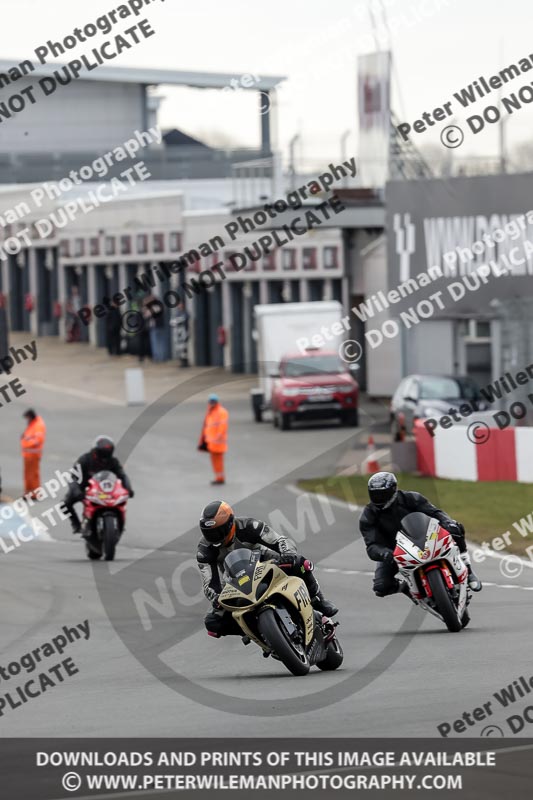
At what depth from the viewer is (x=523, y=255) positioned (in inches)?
1247

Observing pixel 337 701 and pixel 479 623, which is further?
pixel 479 623

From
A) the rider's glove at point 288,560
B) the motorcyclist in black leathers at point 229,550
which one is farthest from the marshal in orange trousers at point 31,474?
the rider's glove at point 288,560

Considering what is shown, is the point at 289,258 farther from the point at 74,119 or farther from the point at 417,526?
the point at 417,526

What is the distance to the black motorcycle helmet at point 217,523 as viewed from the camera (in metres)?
11.0

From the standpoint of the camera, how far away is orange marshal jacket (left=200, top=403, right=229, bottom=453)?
27.2 meters

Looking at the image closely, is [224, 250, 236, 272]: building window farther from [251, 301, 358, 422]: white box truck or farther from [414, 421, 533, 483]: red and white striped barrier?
[414, 421, 533, 483]: red and white striped barrier

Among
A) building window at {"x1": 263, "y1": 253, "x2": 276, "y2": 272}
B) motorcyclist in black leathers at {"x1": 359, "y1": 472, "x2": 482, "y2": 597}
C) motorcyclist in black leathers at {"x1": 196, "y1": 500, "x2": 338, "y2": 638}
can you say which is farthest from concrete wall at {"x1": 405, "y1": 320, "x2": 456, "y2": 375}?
motorcyclist in black leathers at {"x1": 196, "y1": 500, "x2": 338, "y2": 638}

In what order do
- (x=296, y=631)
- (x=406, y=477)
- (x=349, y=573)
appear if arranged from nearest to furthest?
1. (x=296, y=631)
2. (x=349, y=573)
3. (x=406, y=477)

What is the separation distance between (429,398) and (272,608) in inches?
872

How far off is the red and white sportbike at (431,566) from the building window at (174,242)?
127 ft
